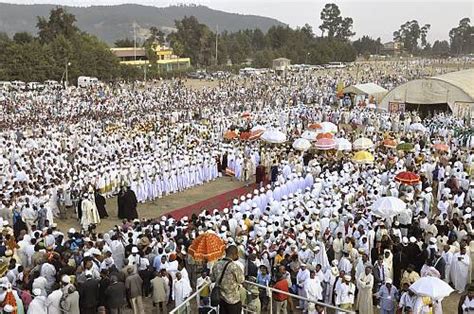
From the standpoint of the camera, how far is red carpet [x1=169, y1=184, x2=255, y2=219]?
45.8 ft

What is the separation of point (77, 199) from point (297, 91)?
24184mm

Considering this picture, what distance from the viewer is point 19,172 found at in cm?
1447

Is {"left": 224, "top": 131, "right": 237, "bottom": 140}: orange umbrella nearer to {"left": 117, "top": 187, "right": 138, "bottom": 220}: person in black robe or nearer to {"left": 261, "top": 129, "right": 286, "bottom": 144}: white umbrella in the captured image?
{"left": 261, "top": 129, "right": 286, "bottom": 144}: white umbrella

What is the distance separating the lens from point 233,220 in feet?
34.5

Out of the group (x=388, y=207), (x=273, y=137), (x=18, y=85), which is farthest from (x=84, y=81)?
(x=388, y=207)

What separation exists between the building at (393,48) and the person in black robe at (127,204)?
107 meters

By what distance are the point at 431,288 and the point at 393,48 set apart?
12266 centimetres

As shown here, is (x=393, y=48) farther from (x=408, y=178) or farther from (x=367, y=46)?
(x=408, y=178)

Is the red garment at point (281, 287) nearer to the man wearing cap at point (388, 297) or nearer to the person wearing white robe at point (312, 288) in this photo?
the person wearing white robe at point (312, 288)

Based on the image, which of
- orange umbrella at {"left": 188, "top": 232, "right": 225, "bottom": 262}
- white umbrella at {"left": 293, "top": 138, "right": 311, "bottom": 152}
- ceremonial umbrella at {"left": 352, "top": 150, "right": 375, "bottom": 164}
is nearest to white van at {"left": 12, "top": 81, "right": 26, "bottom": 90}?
white umbrella at {"left": 293, "top": 138, "right": 311, "bottom": 152}

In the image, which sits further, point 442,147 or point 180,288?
point 442,147

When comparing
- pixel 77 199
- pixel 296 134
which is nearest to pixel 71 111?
pixel 296 134

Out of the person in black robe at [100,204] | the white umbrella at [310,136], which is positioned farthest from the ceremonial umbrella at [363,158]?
the person in black robe at [100,204]

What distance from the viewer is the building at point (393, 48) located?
115 meters
